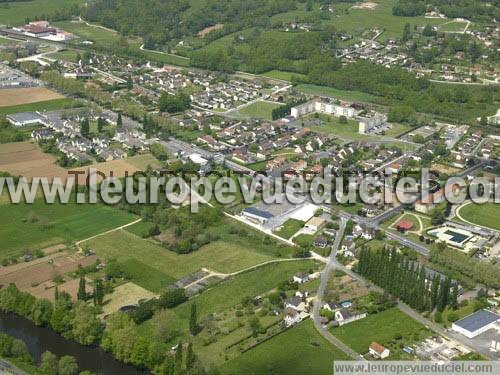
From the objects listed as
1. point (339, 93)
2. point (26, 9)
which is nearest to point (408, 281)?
point (339, 93)

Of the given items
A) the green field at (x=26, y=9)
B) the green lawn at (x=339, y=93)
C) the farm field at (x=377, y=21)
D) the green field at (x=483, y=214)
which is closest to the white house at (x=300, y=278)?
the green field at (x=483, y=214)

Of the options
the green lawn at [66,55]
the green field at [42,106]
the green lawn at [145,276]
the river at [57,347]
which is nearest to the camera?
the river at [57,347]

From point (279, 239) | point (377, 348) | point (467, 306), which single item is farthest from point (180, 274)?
point (467, 306)

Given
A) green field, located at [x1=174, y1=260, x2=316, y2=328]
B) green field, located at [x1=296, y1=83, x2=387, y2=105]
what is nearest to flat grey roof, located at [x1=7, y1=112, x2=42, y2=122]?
green field, located at [x1=296, y1=83, x2=387, y2=105]

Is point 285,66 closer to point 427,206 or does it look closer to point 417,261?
point 427,206

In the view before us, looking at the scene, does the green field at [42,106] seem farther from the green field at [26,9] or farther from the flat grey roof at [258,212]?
the green field at [26,9]
